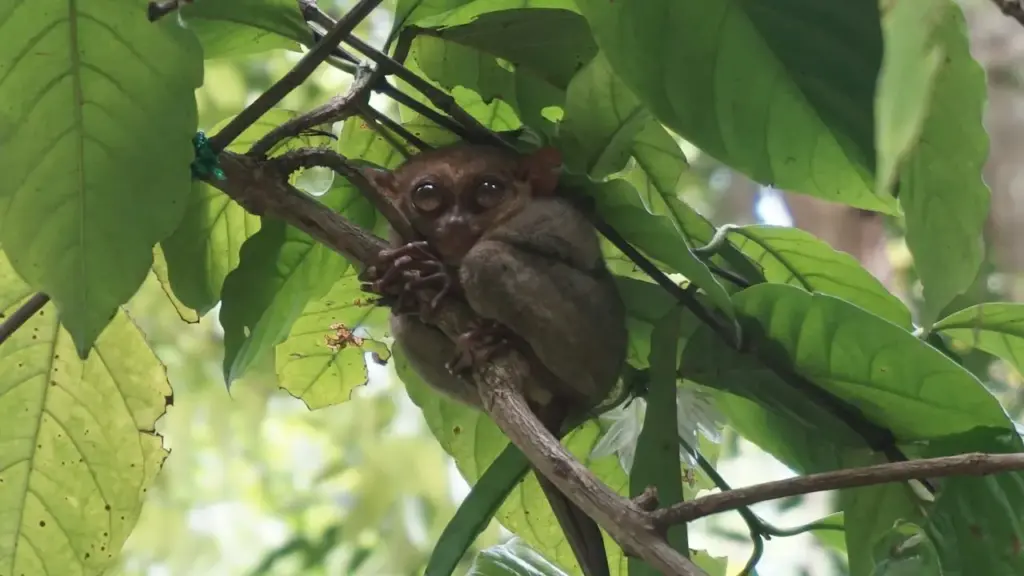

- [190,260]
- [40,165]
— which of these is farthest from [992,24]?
[40,165]

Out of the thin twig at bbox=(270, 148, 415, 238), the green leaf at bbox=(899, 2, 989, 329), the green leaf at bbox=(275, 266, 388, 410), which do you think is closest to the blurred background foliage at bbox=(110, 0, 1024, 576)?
the green leaf at bbox=(275, 266, 388, 410)

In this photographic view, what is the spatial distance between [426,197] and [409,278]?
25 centimetres

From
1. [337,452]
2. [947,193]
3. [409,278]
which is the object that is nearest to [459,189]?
[409,278]

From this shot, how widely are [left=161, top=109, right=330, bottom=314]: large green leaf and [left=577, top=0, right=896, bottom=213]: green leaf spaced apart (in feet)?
1.73

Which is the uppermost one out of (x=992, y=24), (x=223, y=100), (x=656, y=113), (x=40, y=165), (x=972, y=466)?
(x=223, y=100)

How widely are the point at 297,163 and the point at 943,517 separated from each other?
2.39ft

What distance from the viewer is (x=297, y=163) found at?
39.9 inches

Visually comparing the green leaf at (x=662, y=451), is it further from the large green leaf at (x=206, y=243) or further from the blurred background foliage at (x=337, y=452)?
the blurred background foliage at (x=337, y=452)

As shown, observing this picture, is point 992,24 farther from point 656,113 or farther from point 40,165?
point 40,165

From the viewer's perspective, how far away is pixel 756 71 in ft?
2.84

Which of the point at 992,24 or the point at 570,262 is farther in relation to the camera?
the point at 992,24

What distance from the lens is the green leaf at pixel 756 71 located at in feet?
2.70

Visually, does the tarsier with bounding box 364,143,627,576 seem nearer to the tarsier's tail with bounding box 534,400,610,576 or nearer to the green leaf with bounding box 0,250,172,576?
the tarsier's tail with bounding box 534,400,610,576

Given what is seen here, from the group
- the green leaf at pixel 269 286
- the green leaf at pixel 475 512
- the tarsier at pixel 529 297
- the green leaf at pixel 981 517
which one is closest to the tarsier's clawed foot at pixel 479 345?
the tarsier at pixel 529 297
